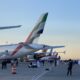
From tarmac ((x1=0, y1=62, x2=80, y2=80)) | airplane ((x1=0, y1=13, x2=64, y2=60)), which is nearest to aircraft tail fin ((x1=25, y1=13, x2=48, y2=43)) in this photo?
airplane ((x1=0, y1=13, x2=64, y2=60))

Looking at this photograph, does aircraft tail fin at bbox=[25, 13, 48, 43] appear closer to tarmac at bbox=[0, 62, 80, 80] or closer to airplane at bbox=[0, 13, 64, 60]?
airplane at bbox=[0, 13, 64, 60]

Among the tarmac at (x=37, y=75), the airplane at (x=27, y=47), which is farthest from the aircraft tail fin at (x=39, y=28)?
the tarmac at (x=37, y=75)

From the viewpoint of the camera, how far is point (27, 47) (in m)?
65.2

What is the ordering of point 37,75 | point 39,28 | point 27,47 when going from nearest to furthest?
point 37,75, point 39,28, point 27,47

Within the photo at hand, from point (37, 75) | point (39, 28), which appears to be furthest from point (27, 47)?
Answer: point (37, 75)

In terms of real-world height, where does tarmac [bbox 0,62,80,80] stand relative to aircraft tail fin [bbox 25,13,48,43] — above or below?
below

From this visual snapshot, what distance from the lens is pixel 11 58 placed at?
71.2 meters

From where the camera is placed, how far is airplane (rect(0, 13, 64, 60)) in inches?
2403

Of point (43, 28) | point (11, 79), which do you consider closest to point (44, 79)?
point (11, 79)

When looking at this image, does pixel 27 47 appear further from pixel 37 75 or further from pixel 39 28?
pixel 37 75

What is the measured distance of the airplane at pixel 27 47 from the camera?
61031 millimetres

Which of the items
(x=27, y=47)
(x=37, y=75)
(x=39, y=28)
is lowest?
(x=37, y=75)

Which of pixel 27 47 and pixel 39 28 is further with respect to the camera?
pixel 27 47

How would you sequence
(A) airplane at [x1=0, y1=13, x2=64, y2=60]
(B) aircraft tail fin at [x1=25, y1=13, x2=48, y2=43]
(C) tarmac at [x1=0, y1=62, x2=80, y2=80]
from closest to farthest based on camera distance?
1. (C) tarmac at [x1=0, y1=62, x2=80, y2=80]
2. (B) aircraft tail fin at [x1=25, y1=13, x2=48, y2=43]
3. (A) airplane at [x1=0, y1=13, x2=64, y2=60]
